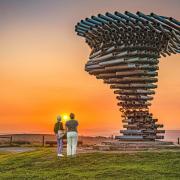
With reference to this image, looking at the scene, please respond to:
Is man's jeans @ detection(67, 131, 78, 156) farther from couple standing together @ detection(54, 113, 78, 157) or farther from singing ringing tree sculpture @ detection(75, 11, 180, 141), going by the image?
singing ringing tree sculpture @ detection(75, 11, 180, 141)

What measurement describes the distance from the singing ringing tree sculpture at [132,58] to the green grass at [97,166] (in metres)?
5.02

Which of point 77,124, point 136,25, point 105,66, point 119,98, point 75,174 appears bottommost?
point 75,174

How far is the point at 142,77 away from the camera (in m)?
26.2

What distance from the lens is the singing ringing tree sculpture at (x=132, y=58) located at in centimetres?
2531

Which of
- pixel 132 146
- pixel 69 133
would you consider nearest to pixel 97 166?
pixel 69 133

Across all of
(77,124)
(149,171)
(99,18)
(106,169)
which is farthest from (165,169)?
(99,18)

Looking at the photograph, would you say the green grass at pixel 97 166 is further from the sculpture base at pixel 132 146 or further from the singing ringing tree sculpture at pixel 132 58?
the singing ringing tree sculpture at pixel 132 58

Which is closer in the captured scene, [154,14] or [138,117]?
[154,14]

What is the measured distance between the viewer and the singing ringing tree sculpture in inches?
997

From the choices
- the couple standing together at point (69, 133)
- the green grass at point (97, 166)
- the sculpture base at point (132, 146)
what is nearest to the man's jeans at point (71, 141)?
the couple standing together at point (69, 133)

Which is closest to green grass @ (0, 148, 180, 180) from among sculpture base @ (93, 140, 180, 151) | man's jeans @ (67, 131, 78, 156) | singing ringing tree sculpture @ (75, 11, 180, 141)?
man's jeans @ (67, 131, 78, 156)

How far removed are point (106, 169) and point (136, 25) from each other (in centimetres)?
933

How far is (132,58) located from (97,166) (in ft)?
27.8

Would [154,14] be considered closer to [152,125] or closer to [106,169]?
[152,125]
